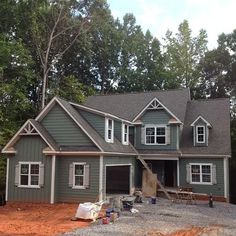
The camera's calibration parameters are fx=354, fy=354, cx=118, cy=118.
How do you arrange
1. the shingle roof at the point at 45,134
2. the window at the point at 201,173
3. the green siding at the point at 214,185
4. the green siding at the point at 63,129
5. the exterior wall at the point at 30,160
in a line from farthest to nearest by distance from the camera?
the window at the point at 201,173, the green siding at the point at 214,185, the green siding at the point at 63,129, the shingle roof at the point at 45,134, the exterior wall at the point at 30,160

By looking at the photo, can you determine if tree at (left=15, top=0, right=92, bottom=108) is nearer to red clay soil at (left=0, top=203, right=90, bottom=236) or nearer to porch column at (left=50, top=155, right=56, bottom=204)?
porch column at (left=50, top=155, right=56, bottom=204)

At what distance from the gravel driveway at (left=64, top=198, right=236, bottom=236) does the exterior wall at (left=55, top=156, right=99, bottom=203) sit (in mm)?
2691

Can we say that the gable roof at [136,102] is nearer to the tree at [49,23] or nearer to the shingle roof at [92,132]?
the shingle roof at [92,132]

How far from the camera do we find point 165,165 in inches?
1097

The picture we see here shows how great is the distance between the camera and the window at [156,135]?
88.0 ft

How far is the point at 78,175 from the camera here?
20.6 m

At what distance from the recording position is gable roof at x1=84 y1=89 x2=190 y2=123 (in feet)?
94.6

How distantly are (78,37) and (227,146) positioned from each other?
2210 cm

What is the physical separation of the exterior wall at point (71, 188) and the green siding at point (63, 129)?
979 millimetres

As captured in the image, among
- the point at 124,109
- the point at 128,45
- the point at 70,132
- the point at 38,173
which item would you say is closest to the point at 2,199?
the point at 38,173

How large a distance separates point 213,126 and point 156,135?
14.9 ft

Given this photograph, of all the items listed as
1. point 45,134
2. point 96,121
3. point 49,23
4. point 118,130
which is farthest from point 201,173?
point 49,23

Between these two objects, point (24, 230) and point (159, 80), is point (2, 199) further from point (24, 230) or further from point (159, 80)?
point (159, 80)

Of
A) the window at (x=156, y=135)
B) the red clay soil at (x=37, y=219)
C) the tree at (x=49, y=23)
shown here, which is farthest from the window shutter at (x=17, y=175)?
the tree at (x=49, y=23)
